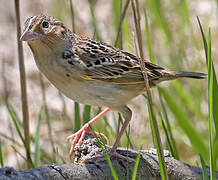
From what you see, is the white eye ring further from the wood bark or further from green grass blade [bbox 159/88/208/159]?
green grass blade [bbox 159/88/208/159]

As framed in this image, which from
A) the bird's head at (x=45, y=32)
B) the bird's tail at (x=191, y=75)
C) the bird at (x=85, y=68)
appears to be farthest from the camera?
the bird's tail at (x=191, y=75)

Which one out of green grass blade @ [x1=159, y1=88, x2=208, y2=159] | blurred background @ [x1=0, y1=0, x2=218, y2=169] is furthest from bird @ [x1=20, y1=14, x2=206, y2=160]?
green grass blade @ [x1=159, y1=88, x2=208, y2=159]

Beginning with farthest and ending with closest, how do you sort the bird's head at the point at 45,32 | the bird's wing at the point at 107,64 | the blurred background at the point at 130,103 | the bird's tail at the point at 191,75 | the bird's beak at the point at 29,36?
the blurred background at the point at 130,103
the bird's tail at the point at 191,75
the bird's wing at the point at 107,64
the bird's head at the point at 45,32
the bird's beak at the point at 29,36

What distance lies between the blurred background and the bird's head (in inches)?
24.3

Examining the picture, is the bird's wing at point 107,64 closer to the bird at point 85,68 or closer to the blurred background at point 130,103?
the bird at point 85,68

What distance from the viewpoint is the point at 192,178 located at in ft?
11.2

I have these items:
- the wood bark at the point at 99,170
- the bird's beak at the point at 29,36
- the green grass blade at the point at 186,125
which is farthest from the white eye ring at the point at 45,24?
the green grass blade at the point at 186,125

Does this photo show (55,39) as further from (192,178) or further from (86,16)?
(86,16)

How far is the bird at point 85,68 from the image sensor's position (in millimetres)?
3938

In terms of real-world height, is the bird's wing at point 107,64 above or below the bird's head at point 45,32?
below

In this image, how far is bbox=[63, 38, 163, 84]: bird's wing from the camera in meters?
4.11

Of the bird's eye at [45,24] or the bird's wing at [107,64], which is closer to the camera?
the bird's eye at [45,24]

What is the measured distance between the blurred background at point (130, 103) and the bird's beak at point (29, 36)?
28.1 inches

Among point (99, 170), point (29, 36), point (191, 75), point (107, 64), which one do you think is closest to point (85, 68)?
point (107, 64)
